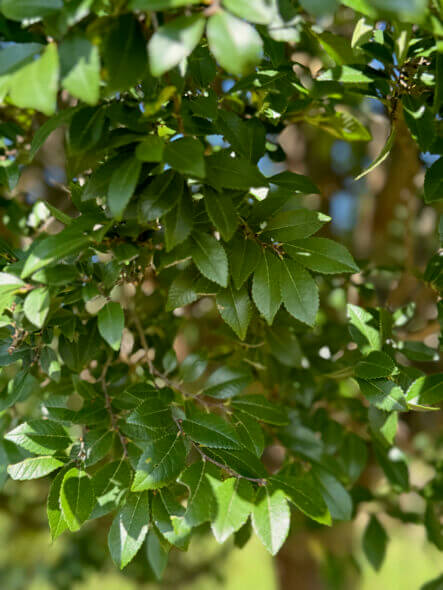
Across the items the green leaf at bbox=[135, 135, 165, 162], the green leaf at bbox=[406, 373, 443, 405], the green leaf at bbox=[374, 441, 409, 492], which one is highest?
the green leaf at bbox=[135, 135, 165, 162]

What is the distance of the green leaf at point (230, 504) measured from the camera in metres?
0.58

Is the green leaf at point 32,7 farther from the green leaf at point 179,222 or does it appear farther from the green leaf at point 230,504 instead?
the green leaf at point 230,504

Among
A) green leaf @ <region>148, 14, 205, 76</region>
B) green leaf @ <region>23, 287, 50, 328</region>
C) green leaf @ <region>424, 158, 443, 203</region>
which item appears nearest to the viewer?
green leaf @ <region>148, 14, 205, 76</region>

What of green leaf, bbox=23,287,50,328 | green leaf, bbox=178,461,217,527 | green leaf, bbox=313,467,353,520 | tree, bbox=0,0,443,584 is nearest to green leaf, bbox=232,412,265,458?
tree, bbox=0,0,443,584

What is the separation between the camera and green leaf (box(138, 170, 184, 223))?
1.77 ft

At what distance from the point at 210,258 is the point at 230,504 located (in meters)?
0.27

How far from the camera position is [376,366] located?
0.68 m

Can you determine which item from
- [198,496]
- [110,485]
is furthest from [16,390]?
[198,496]

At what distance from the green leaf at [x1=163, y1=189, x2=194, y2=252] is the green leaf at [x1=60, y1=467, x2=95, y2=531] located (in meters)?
0.31

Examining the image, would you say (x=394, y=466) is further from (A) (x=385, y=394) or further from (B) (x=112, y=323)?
(B) (x=112, y=323)

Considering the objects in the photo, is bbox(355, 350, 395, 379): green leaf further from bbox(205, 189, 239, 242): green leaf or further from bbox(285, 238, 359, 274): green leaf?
bbox(205, 189, 239, 242): green leaf

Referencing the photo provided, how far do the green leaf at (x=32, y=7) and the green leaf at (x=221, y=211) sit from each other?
218 mm

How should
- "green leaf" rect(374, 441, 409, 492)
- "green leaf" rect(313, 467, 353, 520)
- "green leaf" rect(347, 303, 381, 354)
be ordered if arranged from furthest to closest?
"green leaf" rect(374, 441, 409, 492) → "green leaf" rect(313, 467, 353, 520) → "green leaf" rect(347, 303, 381, 354)

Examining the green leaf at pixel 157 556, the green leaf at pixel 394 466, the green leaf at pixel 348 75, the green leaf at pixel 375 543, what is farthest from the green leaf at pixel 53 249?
the green leaf at pixel 375 543
